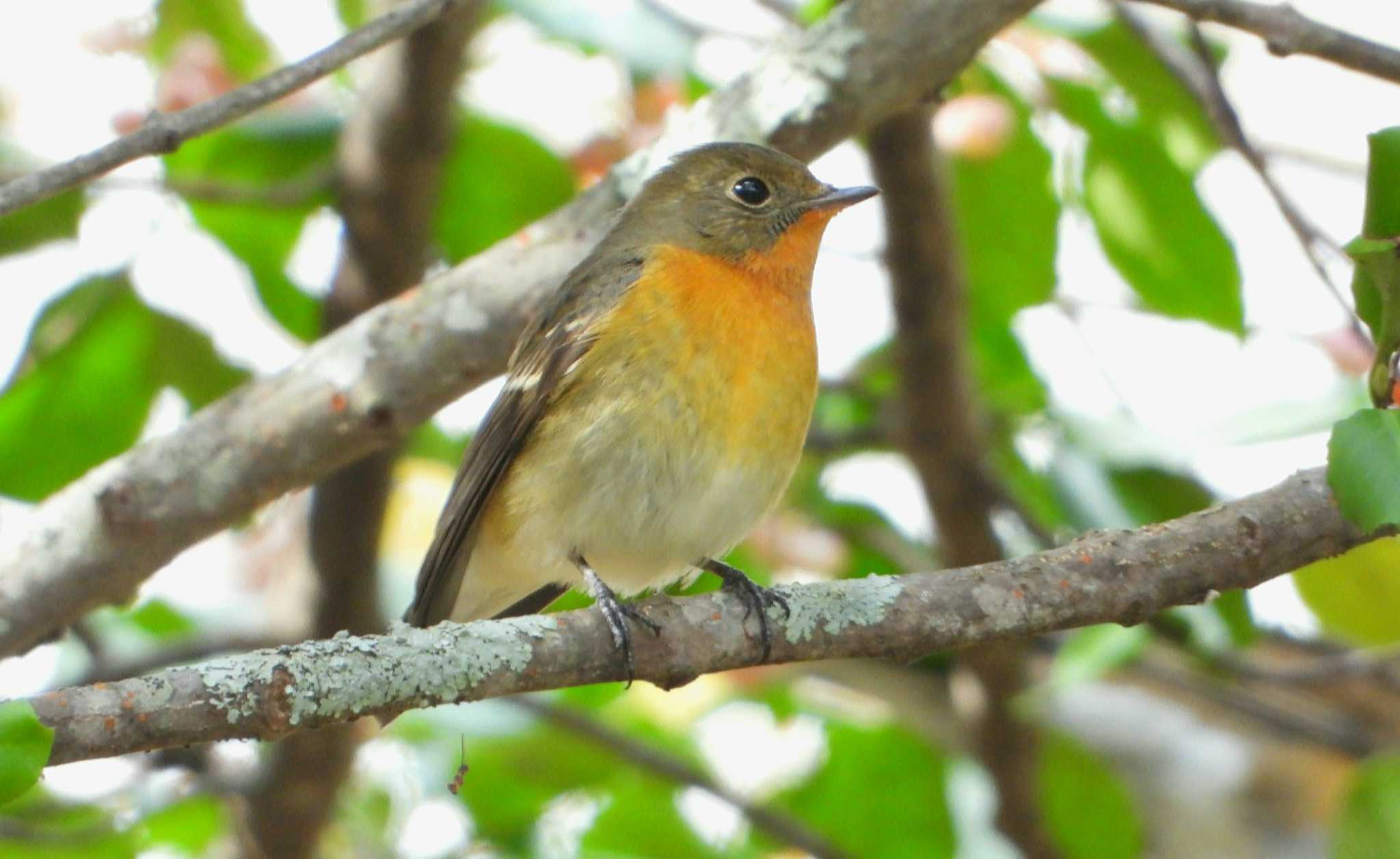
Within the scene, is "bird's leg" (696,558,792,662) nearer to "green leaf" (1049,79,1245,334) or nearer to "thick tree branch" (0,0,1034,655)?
"thick tree branch" (0,0,1034,655)

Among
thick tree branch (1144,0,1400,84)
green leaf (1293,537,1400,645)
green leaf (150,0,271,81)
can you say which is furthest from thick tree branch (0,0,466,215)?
green leaf (1293,537,1400,645)

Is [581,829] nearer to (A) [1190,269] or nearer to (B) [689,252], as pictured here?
(B) [689,252]

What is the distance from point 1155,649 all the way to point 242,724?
211 inches

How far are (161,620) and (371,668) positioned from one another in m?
4.76

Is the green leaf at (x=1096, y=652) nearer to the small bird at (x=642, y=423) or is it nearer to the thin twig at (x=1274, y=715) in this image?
the small bird at (x=642, y=423)

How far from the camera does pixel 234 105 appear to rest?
10.8 ft

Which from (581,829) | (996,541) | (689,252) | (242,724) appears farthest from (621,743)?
(242,724)

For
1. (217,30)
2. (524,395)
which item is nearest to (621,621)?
(524,395)

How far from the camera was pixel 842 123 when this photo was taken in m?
4.39

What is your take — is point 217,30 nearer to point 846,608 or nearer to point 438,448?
point 438,448

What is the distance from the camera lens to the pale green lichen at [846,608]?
11.0 feet

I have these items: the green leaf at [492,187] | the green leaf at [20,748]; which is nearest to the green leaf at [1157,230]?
the green leaf at [492,187]

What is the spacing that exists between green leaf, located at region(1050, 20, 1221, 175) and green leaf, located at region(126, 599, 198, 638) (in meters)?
4.57

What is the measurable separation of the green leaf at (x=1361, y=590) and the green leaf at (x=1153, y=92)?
1458 millimetres
